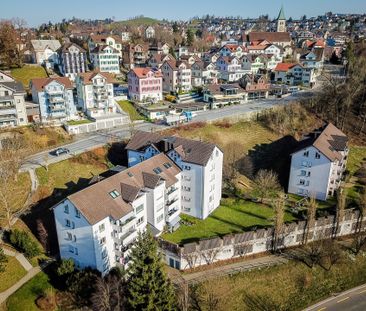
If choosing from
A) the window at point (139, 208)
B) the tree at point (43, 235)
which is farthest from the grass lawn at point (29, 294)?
the window at point (139, 208)

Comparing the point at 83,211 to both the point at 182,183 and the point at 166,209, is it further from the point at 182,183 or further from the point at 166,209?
the point at 182,183

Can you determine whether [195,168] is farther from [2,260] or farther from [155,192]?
[2,260]

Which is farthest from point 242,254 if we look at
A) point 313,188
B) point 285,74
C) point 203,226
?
point 285,74

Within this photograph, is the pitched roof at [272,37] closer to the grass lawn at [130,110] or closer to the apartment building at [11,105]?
the grass lawn at [130,110]

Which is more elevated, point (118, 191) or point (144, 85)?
point (144, 85)

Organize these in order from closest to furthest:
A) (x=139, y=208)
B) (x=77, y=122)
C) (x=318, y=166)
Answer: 1. (x=139, y=208)
2. (x=318, y=166)
3. (x=77, y=122)

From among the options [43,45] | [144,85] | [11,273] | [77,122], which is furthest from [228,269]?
[43,45]
